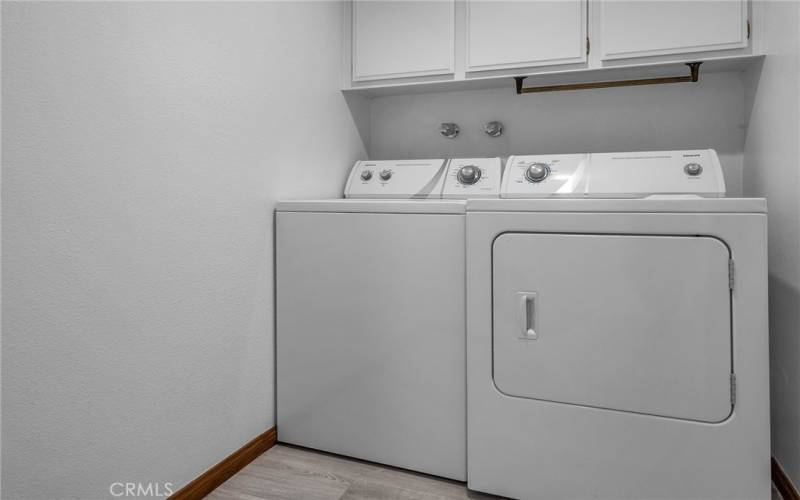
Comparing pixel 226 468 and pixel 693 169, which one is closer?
pixel 226 468

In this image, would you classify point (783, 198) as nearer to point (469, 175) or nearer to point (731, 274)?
point (731, 274)

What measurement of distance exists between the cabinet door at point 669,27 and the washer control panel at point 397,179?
77 centimetres

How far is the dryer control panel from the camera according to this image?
1.74m

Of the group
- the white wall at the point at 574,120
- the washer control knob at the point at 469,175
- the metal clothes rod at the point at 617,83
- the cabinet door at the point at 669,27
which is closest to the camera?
the cabinet door at the point at 669,27

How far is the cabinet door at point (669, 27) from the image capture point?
5.45ft

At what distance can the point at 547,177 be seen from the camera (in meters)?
1.90

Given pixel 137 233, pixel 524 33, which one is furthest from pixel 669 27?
pixel 137 233

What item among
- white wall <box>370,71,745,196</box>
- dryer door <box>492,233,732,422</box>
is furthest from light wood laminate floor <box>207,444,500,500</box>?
white wall <box>370,71,745,196</box>

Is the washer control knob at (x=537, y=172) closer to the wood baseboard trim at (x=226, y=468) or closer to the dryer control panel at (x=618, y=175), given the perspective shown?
the dryer control panel at (x=618, y=175)

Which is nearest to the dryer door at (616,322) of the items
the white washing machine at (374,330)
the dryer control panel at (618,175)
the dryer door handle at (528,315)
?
the dryer door handle at (528,315)

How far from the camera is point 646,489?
1306mm

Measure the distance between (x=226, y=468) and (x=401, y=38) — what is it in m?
1.73

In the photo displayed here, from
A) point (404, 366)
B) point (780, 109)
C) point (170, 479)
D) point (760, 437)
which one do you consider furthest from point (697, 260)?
point (170, 479)

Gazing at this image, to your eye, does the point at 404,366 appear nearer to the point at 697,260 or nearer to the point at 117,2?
the point at 697,260
